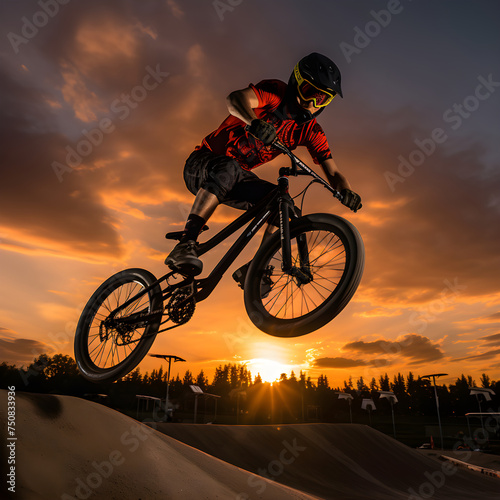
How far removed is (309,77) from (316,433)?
41.6 ft

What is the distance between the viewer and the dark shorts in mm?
4402

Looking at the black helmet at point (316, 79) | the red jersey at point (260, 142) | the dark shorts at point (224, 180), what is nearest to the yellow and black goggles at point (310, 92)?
the black helmet at point (316, 79)

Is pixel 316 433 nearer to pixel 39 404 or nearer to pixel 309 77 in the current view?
pixel 39 404

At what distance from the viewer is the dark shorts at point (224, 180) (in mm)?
4402

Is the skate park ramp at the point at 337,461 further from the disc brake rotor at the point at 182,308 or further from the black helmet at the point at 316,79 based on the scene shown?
the black helmet at the point at 316,79

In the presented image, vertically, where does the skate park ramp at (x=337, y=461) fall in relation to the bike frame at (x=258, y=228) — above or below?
below

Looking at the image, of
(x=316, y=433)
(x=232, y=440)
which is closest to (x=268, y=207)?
(x=232, y=440)

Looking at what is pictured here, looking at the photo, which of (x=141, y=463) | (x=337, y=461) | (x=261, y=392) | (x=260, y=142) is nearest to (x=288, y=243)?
(x=260, y=142)

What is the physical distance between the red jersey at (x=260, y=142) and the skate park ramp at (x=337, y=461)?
7772 mm

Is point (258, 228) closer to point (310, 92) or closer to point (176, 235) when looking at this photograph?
point (176, 235)

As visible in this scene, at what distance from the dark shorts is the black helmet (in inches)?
42.3

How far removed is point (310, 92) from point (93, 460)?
4800mm

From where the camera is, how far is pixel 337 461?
1190cm

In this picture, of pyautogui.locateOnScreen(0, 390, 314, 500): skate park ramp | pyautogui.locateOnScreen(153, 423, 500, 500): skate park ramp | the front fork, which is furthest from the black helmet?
pyautogui.locateOnScreen(153, 423, 500, 500): skate park ramp
